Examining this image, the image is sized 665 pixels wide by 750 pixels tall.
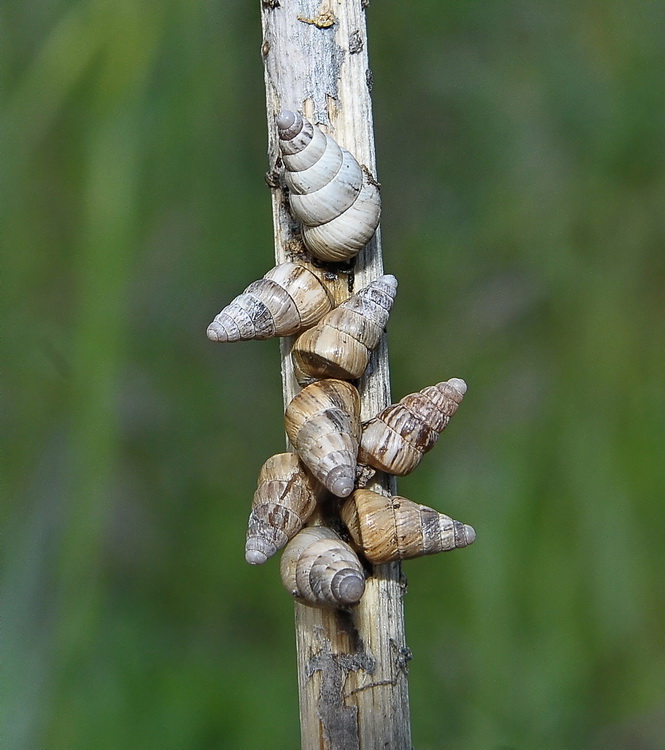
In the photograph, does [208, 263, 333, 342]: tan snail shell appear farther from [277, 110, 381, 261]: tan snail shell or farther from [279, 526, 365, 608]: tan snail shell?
[279, 526, 365, 608]: tan snail shell

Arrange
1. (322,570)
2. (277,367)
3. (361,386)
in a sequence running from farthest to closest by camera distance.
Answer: (277,367) < (361,386) < (322,570)

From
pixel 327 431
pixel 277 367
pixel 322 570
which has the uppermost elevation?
pixel 277 367

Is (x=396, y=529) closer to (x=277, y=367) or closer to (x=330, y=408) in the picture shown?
(x=330, y=408)

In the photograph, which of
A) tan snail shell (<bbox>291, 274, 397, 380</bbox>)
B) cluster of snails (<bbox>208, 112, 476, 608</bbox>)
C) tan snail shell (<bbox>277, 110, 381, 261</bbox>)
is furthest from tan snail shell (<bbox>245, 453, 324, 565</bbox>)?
tan snail shell (<bbox>277, 110, 381, 261</bbox>)

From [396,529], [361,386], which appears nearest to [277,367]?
[361,386]

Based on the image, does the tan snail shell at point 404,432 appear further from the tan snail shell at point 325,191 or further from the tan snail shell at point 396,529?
the tan snail shell at point 325,191

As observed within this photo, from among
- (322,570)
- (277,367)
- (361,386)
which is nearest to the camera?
(322,570)
